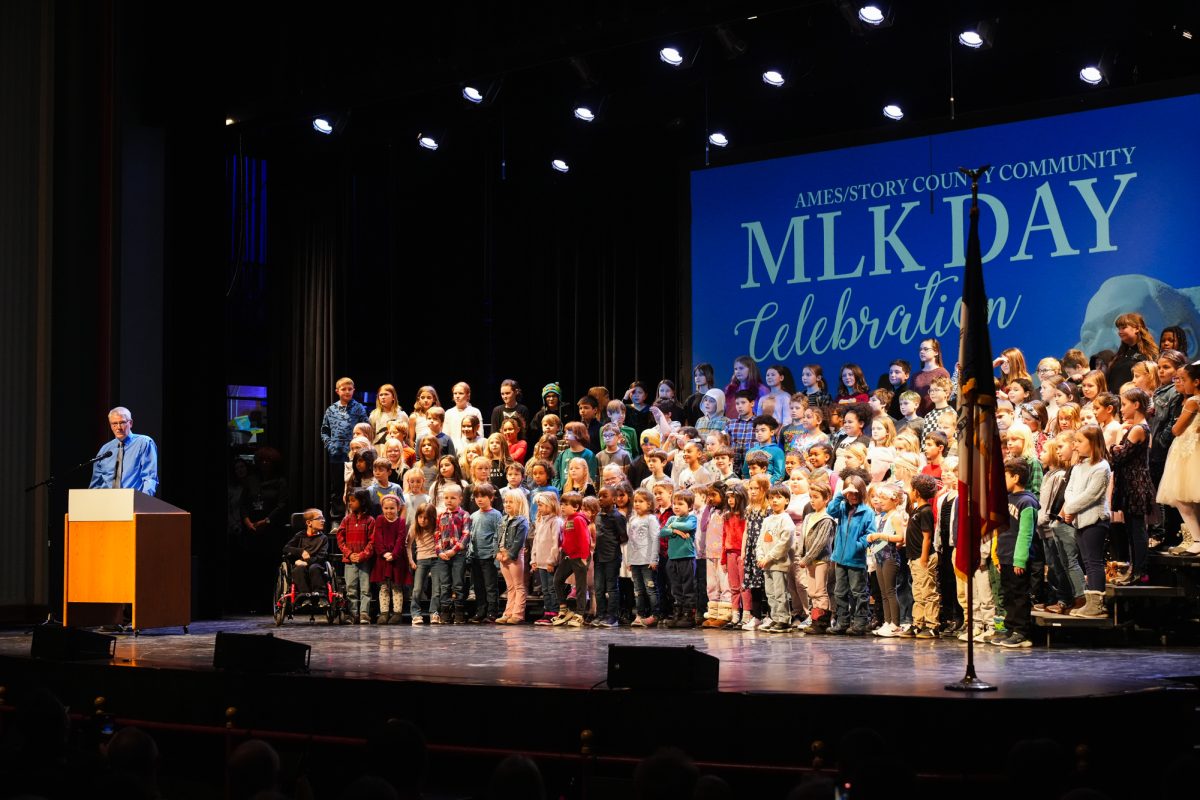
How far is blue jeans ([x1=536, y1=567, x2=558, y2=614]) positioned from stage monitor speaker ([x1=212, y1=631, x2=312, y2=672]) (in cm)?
431

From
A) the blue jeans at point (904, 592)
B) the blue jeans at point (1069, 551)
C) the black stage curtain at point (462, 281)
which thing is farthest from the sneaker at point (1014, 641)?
the black stage curtain at point (462, 281)

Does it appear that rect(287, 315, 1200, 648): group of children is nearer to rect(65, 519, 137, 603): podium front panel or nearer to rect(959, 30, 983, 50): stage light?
rect(65, 519, 137, 603): podium front panel

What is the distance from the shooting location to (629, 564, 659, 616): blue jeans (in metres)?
10.4

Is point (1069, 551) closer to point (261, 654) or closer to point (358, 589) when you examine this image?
point (261, 654)

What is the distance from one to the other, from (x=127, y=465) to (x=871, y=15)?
6.47 metres

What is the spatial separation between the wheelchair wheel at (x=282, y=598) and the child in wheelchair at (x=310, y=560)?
87 millimetres

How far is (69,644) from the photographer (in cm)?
714

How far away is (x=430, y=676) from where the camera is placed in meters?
6.38

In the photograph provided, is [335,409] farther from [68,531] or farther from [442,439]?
[68,531]

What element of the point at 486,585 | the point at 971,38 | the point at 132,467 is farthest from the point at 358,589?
the point at 971,38

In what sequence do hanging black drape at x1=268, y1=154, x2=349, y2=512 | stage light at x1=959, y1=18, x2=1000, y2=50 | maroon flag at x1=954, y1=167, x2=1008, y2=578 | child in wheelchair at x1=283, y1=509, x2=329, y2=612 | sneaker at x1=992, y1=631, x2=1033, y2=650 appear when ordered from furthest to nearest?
1. hanging black drape at x1=268, y1=154, x2=349, y2=512
2. stage light at x1=959, y1=18, x2=1000, y2=50
3. child in wheelchair at x1=283, y1=509, x2=329, y2=612
4. sneaker at x1=992, y1=631, x2=1033, y2=650
5. maroon flag at x1=954, y1=167, x2=1008, y2=578

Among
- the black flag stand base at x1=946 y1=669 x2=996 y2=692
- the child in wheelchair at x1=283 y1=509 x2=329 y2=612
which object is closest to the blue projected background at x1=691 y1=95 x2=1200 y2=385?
the child in wheelchair at x1=283 y1=509 x2=329 y2=612

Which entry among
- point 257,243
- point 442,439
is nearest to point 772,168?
point 442,439

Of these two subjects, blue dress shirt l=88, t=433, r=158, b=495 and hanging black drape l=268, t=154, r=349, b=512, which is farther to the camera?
hanging black drape l=268, t=154, r=349, b=512
